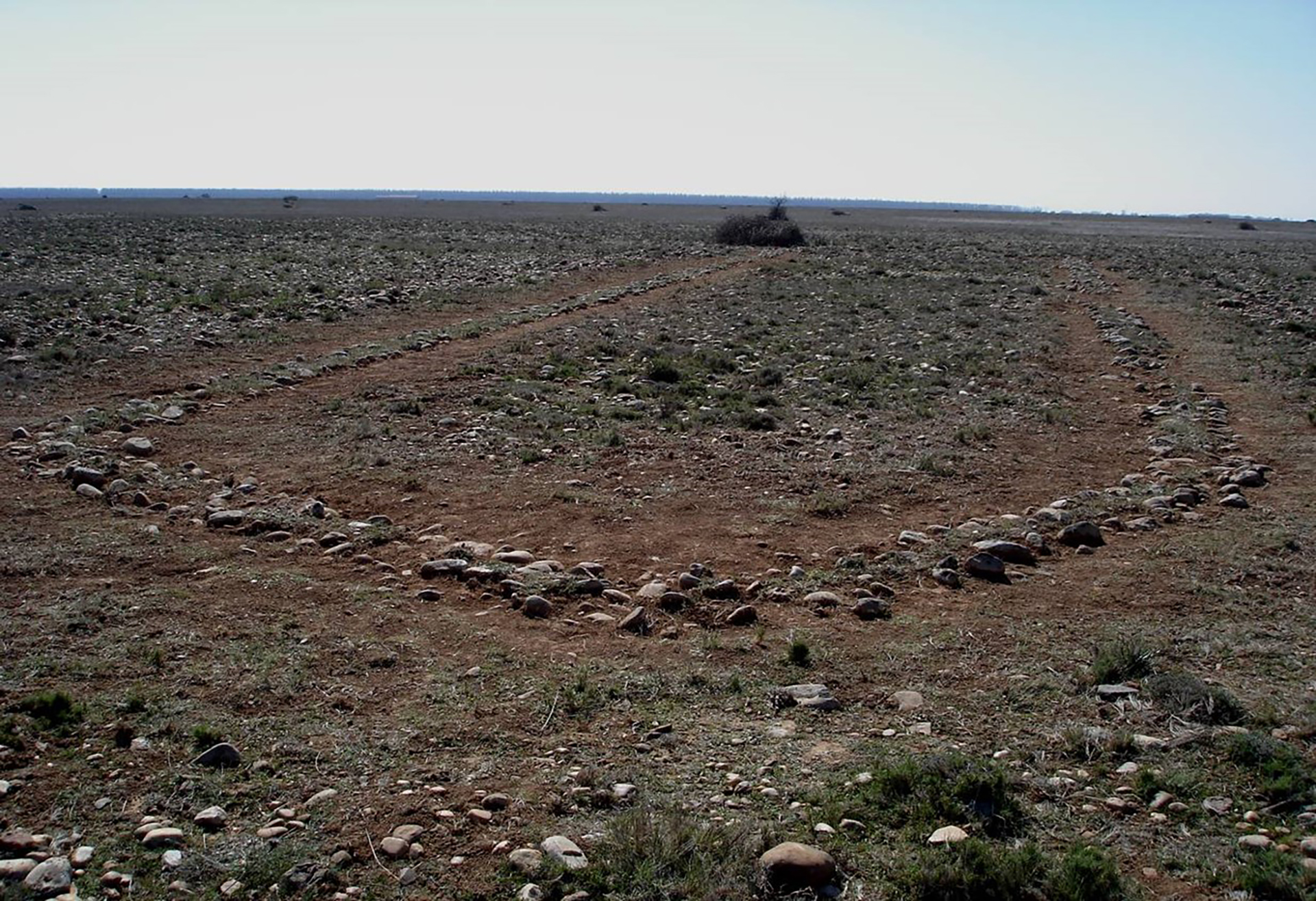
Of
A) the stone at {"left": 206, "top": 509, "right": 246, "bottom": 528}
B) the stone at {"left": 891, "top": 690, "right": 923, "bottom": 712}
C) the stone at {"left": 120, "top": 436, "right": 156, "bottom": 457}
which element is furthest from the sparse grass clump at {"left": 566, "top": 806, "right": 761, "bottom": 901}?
the stone at {"left": 120, "top": 436, "right": 156, "bottom": 457}

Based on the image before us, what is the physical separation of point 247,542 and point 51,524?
73.3 inches

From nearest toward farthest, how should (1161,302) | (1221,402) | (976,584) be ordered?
(976,584) < (1221,402) < (1161,302)

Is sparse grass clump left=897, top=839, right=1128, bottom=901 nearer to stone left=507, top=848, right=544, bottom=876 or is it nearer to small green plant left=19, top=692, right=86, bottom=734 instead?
stone left=507, top=848, right=544, bottom=876

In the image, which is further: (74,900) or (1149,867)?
(1149,867)

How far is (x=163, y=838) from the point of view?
14.5 ft

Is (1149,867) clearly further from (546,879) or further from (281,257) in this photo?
(281,257)

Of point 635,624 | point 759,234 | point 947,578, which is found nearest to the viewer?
point 635,624

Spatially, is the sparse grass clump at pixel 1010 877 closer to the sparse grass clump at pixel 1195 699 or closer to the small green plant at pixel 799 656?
the sparse grass clump at pixel 1195 699

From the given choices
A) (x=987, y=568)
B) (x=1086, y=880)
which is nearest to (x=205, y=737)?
(x=1086, y=880)

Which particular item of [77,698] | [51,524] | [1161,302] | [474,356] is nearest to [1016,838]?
[77,698]

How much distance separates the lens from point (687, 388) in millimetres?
14977

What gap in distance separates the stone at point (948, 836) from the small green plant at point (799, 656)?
1975 mm

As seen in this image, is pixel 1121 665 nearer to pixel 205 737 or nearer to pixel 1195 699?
pixel 1195 699

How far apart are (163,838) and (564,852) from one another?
1.81m
